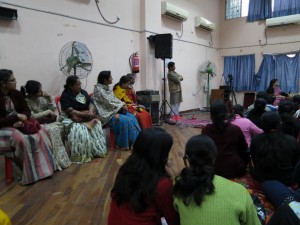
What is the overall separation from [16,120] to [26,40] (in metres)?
1.54

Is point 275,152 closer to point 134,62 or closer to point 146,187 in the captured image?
point 146,187

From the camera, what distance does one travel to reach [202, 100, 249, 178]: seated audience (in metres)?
2.01

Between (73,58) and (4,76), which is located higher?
(73,58)

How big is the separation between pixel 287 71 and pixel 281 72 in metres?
0.15

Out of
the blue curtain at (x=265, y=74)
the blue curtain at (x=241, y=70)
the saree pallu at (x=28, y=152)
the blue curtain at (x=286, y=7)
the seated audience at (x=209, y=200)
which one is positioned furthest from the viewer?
the blue curtain at (x=241, y=70)

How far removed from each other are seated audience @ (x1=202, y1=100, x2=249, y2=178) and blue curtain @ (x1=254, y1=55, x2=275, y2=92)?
607 cm

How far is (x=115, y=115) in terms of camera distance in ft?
11.4

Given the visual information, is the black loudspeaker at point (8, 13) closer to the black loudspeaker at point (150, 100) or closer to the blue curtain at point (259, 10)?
the black loudspeaker at point (150, 100)

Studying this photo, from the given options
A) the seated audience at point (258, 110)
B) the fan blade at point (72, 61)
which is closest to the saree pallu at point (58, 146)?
the fan blade at point (72, 61)

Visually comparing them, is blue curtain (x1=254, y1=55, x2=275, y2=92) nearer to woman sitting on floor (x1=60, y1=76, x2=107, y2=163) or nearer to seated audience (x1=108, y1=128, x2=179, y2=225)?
woman sitting on floor (x1=60, y1=76, x2=107, y2=163)

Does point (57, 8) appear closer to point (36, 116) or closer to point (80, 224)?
point (36, 116)

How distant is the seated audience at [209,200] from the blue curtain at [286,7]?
7.56 m

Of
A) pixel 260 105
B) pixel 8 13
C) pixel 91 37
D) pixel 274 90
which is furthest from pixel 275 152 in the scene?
pixel 274 90

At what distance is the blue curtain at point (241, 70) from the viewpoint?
25.6 ft
